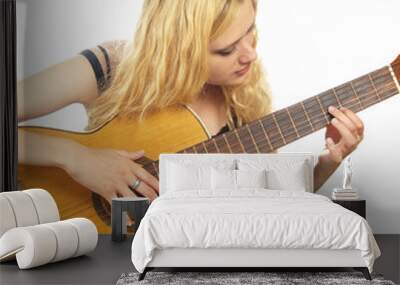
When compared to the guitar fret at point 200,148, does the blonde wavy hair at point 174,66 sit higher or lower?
higher

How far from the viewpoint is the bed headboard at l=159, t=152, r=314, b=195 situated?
7.19 metres

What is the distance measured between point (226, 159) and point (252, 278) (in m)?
2.26

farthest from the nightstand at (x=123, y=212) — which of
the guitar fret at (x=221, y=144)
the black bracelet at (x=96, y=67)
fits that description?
the black bracelet at (x=96, y=67)

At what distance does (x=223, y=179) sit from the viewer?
22.2ft

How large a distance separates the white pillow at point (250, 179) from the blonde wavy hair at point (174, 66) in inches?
34.8

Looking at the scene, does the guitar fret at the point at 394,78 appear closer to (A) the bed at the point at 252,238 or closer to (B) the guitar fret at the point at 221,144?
(B) the guitar fret at the point at 221,144

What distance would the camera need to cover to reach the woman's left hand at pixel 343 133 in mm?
7531

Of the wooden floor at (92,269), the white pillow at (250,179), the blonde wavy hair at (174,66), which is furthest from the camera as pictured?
the blonde wavy hair at (174,66)

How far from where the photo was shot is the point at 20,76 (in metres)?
7.80

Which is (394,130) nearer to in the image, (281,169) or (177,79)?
(281,169)

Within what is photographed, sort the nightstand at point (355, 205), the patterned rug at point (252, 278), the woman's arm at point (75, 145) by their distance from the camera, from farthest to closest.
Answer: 1. the woman's arm at point (75, 145)
2. the nightstand at point (355, 205)
3. the patterned rug at point (252, 278)

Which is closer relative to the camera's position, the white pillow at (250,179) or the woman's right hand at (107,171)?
the white pillow at (250,179)

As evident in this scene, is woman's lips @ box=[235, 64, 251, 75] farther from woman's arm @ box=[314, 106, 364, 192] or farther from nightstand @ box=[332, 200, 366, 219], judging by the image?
nightstand @ box=[332, 200, 366, 219]

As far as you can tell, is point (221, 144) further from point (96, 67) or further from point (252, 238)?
point (252, 238)
